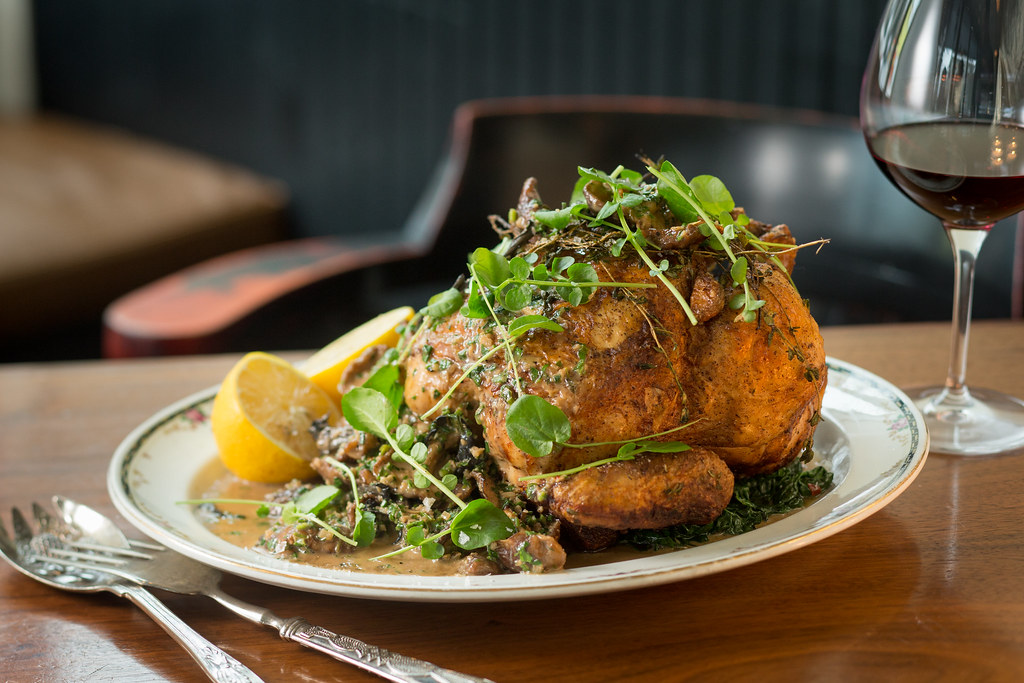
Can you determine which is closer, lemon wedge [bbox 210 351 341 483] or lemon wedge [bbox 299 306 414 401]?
lemon wedge [bbox 210 351 341 483]

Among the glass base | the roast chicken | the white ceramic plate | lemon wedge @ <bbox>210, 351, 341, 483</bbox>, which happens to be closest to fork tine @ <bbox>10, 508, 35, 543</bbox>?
the white ceramic plate

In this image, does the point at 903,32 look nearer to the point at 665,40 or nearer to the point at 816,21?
the point at 816,21

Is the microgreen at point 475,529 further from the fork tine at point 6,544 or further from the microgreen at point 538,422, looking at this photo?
the fork tine at point 6,544

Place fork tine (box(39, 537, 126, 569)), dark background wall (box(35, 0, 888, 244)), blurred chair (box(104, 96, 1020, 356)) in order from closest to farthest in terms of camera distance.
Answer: fork tine (box(39, 537, 126, 569)) → blurred chair (box(104, 96, 1020, 356)) → dark background wall (box(35, 0, 888, 244))

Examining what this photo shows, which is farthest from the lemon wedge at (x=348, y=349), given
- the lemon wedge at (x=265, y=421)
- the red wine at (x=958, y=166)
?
the red wine at (x=958, y=166)

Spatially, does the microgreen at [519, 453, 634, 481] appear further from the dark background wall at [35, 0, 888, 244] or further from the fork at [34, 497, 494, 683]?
the dark background wall at [35, 0, 888, 244]

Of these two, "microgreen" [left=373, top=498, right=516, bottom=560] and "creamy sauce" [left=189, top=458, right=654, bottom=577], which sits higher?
"microgreen" [left=373, top=498, right=516, bottom=560]

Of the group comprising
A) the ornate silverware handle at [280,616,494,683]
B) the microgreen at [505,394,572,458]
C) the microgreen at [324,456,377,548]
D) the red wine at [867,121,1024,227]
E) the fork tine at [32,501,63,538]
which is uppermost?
the red wine at [867,121,1024,227]
